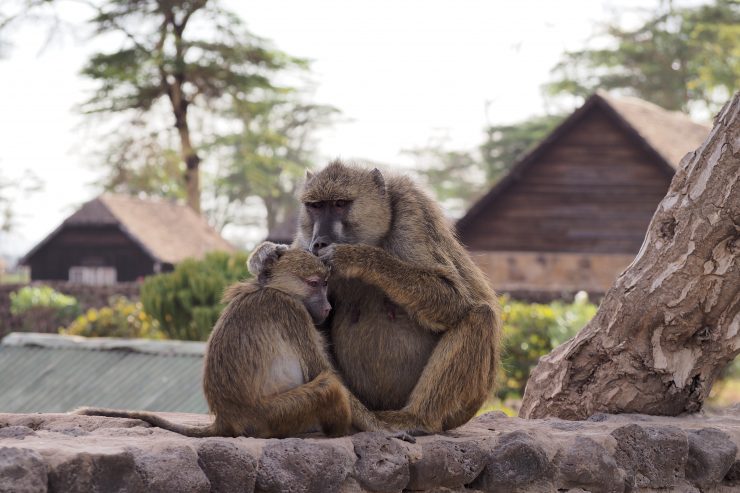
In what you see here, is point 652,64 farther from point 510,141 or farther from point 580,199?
point 580,199

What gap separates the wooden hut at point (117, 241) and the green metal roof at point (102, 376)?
23.7 meters

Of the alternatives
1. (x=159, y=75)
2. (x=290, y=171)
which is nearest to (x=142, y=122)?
(x=159, y=75)

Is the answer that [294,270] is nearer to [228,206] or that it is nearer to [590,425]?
[590,425]

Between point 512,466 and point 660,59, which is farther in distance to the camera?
point 660,59

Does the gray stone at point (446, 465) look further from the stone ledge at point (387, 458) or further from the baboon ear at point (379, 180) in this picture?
the baboon ear at point (379, 180)

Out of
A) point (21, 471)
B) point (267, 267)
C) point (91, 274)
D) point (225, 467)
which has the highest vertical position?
point (267, 267)

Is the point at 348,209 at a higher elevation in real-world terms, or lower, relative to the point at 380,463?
higher

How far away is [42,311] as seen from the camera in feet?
75.2

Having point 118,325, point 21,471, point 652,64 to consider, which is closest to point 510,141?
point 652,64

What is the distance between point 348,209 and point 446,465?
1.03m

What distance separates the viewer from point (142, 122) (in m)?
37.2

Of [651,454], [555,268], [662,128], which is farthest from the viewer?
[662,128]

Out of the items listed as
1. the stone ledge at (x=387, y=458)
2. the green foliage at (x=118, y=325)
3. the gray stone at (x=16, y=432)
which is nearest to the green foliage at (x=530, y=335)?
the green foliage at (x=118, y=325)

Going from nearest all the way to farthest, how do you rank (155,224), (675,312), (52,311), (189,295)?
1. (675,312)
2. (189,295)
3. (52,311)
4. (155,224)
